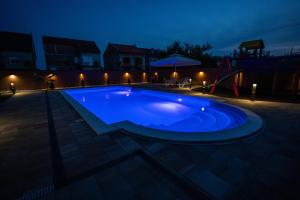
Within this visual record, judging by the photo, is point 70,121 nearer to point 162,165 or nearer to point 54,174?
point 54,174

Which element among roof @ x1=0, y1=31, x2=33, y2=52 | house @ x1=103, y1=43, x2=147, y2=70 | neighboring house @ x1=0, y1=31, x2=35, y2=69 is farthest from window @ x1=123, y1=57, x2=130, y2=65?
roof @ x1=0, y1=31, x2=33, y2=52

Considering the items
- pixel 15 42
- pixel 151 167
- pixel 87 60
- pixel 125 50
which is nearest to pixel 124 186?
pixel 151 167

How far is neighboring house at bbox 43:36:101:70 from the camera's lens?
18547mm

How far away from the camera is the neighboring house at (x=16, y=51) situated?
50.4ft

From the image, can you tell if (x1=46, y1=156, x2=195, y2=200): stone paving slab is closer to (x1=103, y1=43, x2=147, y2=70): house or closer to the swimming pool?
the swimming pool

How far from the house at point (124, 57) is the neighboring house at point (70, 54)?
2.37m

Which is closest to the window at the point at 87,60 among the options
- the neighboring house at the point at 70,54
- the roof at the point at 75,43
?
the neighboring house at the point at 70,54

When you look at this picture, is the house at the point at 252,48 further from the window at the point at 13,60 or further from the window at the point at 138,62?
the window at the point at 13,60

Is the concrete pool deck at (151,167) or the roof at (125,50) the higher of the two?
the roof at (125,50)

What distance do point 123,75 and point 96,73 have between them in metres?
3.22

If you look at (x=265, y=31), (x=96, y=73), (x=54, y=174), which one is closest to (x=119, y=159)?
(x=54, y=174)

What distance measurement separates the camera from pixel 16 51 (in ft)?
51.9

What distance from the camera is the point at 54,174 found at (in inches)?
70.7

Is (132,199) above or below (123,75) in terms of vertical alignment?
below
